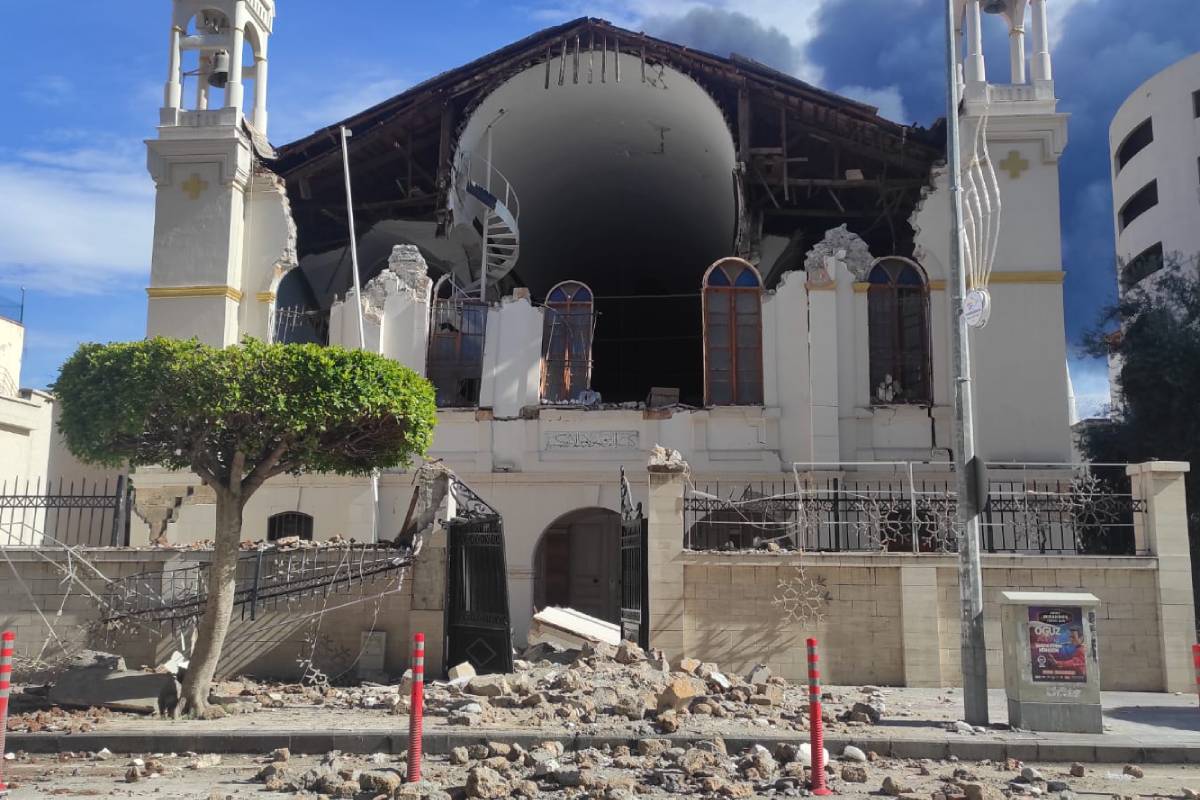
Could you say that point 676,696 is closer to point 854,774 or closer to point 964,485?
point 854,774

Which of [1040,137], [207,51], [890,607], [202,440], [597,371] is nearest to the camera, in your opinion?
[202,440]

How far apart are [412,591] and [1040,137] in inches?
590

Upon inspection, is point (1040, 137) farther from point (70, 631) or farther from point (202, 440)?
point (70, 631)

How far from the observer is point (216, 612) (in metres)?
12.4

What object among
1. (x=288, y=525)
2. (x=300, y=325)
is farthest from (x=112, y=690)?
(x=300, y=325)

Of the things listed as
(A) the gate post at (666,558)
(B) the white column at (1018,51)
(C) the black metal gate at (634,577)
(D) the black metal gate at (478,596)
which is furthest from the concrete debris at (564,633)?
(B) the white column at (1018,51)

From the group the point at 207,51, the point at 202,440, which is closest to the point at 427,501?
the point at 202,440

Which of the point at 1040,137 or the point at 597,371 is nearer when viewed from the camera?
the point at 1040,137

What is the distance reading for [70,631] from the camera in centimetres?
1544

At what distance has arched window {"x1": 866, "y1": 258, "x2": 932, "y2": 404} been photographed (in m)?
20.3

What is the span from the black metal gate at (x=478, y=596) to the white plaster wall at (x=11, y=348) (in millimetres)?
20196

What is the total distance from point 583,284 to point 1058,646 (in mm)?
13655

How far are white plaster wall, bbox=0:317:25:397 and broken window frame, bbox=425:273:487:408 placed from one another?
591 inches

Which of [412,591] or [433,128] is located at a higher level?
[433,128]
